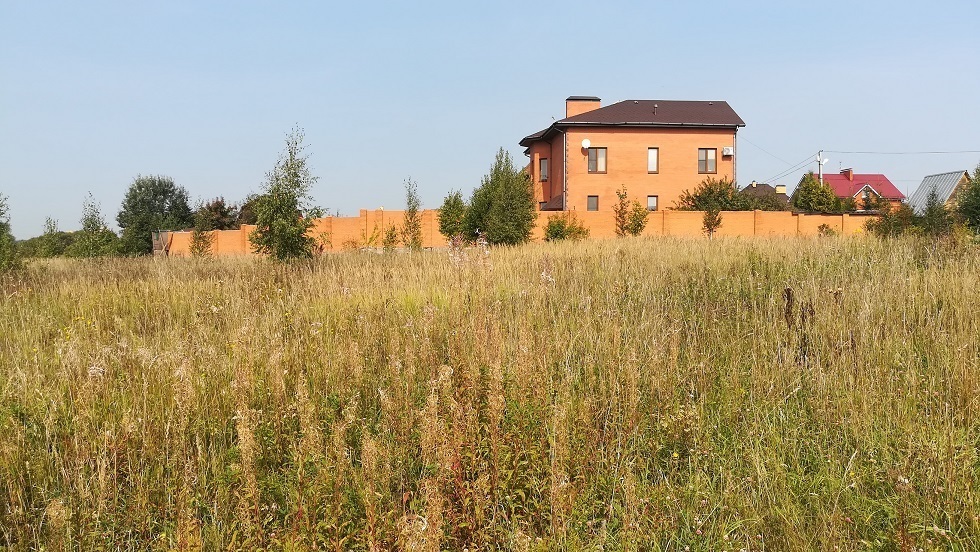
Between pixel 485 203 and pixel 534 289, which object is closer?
pixel 534 289

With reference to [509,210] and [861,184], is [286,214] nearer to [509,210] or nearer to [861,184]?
[509,210]

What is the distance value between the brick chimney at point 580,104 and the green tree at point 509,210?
47.4ft

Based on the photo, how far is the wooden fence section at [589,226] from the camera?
1284 inches

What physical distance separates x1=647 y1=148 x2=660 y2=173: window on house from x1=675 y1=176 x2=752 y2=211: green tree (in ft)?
8.55

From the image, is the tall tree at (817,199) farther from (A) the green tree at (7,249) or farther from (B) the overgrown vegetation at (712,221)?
(A) the green tree at (7,249)

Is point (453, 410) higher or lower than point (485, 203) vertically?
lower

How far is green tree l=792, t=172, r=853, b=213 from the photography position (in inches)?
1781

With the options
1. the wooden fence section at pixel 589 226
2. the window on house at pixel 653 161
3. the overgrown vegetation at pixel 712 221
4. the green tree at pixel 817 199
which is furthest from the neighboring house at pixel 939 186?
the overgrown vegetation at pixel 712 221

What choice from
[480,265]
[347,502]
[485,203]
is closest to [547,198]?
[485,203]

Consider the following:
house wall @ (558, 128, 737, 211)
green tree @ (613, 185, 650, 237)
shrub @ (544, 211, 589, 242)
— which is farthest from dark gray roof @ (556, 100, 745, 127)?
shrub @ (544, 211, 589, 242)

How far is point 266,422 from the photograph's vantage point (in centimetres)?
349

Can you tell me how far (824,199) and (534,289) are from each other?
4555 centimetres

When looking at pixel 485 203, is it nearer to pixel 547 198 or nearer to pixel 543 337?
pixel 547 198

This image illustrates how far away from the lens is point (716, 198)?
34.6 m
